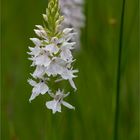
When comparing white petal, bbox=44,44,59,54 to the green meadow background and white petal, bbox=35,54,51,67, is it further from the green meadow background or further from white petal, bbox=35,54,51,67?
the green meadow background

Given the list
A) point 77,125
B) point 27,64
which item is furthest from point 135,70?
point 77,125

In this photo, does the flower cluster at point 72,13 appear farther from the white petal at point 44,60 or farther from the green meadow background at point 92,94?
the white petal at point 44,60

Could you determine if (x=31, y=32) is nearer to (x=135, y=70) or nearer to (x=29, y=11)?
(x=29, y=11)

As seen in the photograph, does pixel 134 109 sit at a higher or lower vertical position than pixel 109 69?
lower

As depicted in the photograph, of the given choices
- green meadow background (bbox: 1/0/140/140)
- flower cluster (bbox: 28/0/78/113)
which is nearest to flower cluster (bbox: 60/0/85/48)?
green meadow background (bbox: 1/0/140/140)

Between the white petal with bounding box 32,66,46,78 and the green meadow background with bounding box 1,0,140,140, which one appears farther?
the green meadow background with bounding box 1,0,140,140

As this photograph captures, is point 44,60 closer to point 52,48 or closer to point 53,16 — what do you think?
point 52,48
